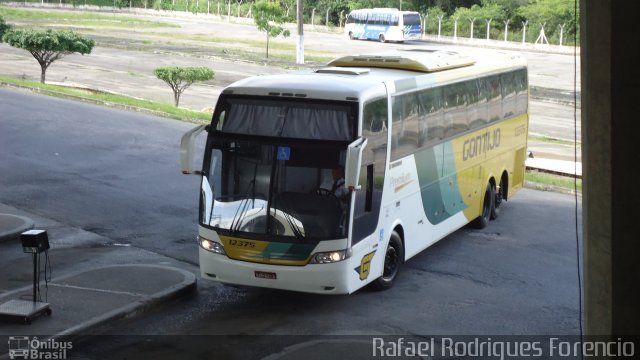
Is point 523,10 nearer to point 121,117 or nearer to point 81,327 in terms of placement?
point 121,117

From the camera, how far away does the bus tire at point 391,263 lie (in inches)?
529

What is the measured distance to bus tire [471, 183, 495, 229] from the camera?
1775cm

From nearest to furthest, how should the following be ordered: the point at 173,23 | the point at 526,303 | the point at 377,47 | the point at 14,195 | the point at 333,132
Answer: the point at 333,132 → the point at 526,303 → the point at 14,195 → the point at 377,47 → the point at 173,23

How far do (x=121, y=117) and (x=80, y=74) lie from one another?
1534 centimetres

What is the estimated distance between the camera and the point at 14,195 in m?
19.0

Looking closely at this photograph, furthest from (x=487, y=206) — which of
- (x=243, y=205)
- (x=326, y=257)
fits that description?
(x=243, y=205)

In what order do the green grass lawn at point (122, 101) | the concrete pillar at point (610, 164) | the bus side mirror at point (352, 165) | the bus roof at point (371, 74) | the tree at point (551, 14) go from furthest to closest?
the tree at point (551, 14)
the green grass lawn at point (122, 101)
the bus roof at point (371, 74)
the bus side mirror at point (352, 165)
the concrete pillar at point (610, 164)

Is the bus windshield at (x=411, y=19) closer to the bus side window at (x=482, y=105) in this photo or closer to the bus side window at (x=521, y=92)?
the bus side window at (x=521, y=92)

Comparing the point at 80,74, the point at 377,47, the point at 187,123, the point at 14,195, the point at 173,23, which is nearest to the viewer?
the point at 14,195

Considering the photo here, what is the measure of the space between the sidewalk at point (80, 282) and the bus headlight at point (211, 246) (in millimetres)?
828

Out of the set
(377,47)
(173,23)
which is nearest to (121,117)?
(377,47)

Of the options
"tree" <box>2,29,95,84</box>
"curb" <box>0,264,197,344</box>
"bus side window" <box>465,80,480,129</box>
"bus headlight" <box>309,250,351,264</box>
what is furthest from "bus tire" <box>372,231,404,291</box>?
"tree" <box>2,29,95,84</box>

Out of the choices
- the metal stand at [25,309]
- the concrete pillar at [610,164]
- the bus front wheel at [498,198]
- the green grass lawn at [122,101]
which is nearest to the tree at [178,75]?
the green grass lawn at [122,101]

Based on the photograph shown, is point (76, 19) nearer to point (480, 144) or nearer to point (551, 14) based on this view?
point (551, 14)
